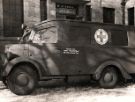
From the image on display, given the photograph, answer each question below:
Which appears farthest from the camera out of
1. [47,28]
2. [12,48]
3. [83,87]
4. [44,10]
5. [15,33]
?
[44,10]

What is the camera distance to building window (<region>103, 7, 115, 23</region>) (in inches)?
877

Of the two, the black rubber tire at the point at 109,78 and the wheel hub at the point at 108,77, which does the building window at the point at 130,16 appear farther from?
the wheel hub at the point at 108,77

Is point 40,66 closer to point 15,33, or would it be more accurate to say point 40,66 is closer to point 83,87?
point 83,87

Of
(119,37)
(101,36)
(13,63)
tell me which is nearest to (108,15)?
(119,37)

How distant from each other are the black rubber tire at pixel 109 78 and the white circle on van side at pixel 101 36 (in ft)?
3.11

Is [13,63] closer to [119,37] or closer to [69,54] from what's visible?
[69,54]

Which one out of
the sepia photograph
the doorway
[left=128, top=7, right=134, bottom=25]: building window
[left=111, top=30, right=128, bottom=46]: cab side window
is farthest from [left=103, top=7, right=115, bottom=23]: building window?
[left=111, top=30, right=128, bottom=46]: cab side window

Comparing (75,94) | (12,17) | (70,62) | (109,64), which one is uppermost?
(12,17)

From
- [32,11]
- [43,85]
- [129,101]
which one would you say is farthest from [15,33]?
[129,101]

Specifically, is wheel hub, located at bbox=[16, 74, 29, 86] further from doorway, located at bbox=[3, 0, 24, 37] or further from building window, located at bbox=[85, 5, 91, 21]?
→ building window, located at bbox=[85, 5, 91, 21]

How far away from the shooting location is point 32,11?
18.5 metres

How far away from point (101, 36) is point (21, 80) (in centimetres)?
330

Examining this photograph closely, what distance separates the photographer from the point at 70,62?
9.53m

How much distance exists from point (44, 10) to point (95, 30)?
383 inches
